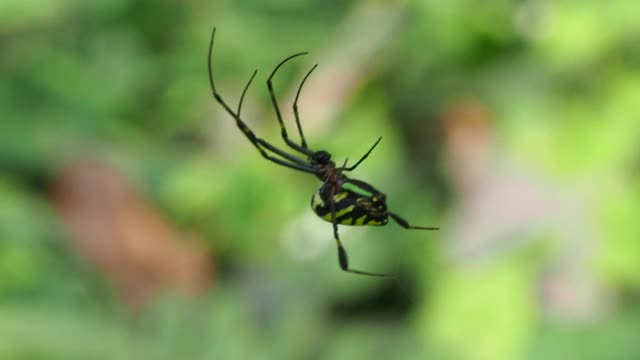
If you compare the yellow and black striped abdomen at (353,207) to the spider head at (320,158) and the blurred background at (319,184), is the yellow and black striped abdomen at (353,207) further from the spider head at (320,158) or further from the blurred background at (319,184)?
the blurred background at (319,184)

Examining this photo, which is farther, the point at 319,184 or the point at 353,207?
the point at 319,184

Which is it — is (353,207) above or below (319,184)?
below

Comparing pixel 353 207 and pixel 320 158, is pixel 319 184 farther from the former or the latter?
pixel 353 207

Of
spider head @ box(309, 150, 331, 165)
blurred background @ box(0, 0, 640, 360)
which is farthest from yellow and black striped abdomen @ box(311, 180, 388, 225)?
blurred background @ box(0, 0, 640, 360)

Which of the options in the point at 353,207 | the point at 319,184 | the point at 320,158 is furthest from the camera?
the point at 319,184

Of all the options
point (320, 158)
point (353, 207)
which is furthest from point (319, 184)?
point (353, 207)

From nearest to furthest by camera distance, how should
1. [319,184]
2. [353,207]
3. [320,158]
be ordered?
[353,207] < [320,158] < [319,184]
